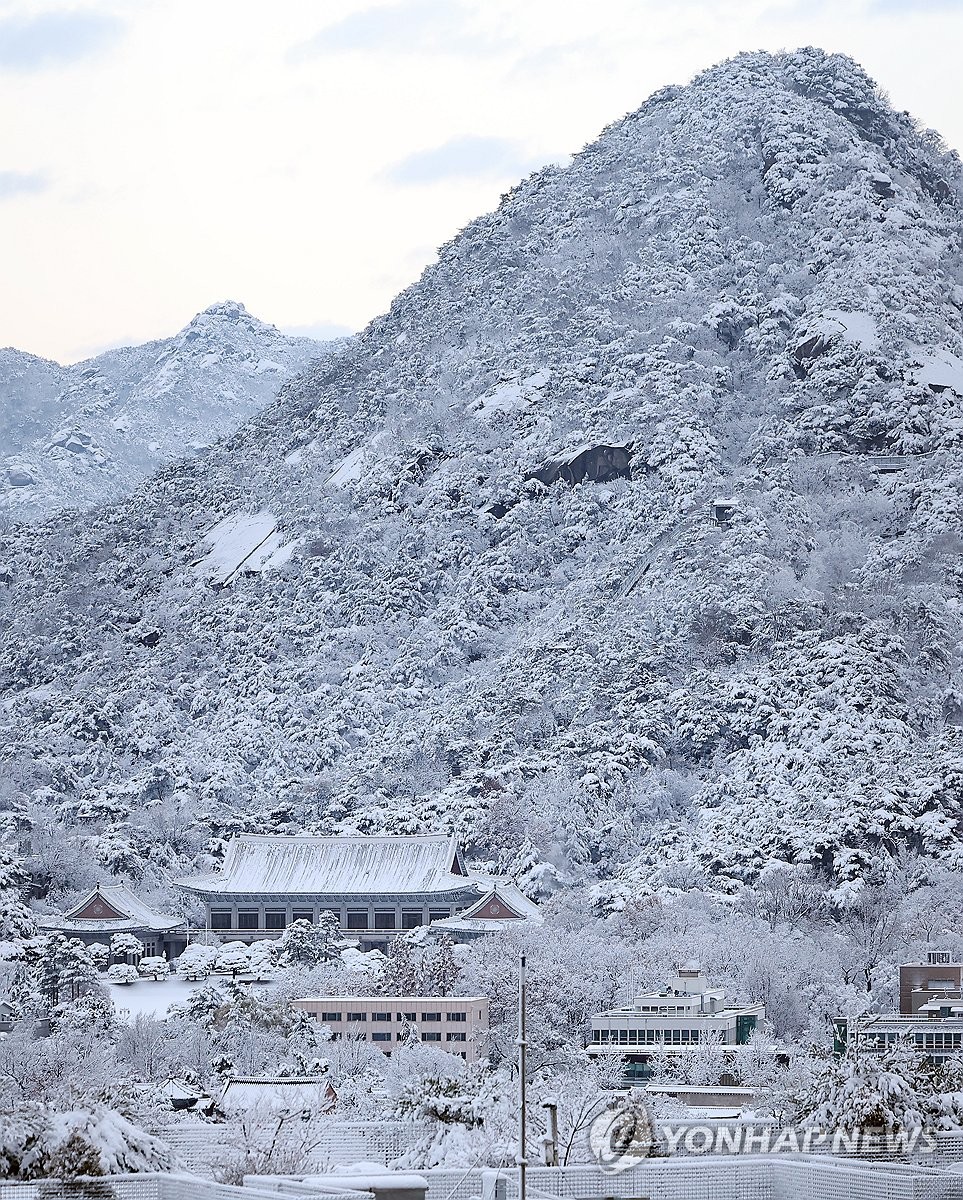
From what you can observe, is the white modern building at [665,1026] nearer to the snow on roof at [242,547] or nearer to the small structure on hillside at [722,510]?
the small structure on hillside at [722,510]

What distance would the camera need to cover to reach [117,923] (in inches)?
4112

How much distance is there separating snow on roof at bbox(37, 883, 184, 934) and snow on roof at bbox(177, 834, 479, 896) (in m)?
3.79

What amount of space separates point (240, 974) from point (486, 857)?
101 ft

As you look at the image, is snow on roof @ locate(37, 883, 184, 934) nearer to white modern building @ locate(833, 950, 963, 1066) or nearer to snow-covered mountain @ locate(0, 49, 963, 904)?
snow-covered mountain @ locate(0, 49, 963, 904)

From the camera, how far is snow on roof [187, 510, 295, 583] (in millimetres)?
174625

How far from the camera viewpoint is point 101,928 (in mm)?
103812

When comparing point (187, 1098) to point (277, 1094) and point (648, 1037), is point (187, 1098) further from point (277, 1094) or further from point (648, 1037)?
point (648, 1037)

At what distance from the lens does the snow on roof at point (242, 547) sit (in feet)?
573

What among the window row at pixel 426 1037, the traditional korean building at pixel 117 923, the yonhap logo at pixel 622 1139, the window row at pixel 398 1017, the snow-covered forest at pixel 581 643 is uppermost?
the snow-covered forest at pixel 581 643

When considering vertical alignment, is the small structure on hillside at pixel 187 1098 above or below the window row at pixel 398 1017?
below

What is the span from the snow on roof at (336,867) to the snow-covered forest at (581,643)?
3076 millimetres

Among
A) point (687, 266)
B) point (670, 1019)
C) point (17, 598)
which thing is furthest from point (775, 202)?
point (670, 1019)

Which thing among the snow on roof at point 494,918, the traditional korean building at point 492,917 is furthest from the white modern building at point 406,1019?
the traditional korean building at point 492,917

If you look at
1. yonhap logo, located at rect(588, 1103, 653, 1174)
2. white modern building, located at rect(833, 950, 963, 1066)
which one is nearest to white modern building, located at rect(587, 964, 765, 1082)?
white modern building, located at rect(833, 950, 963, 1066)
